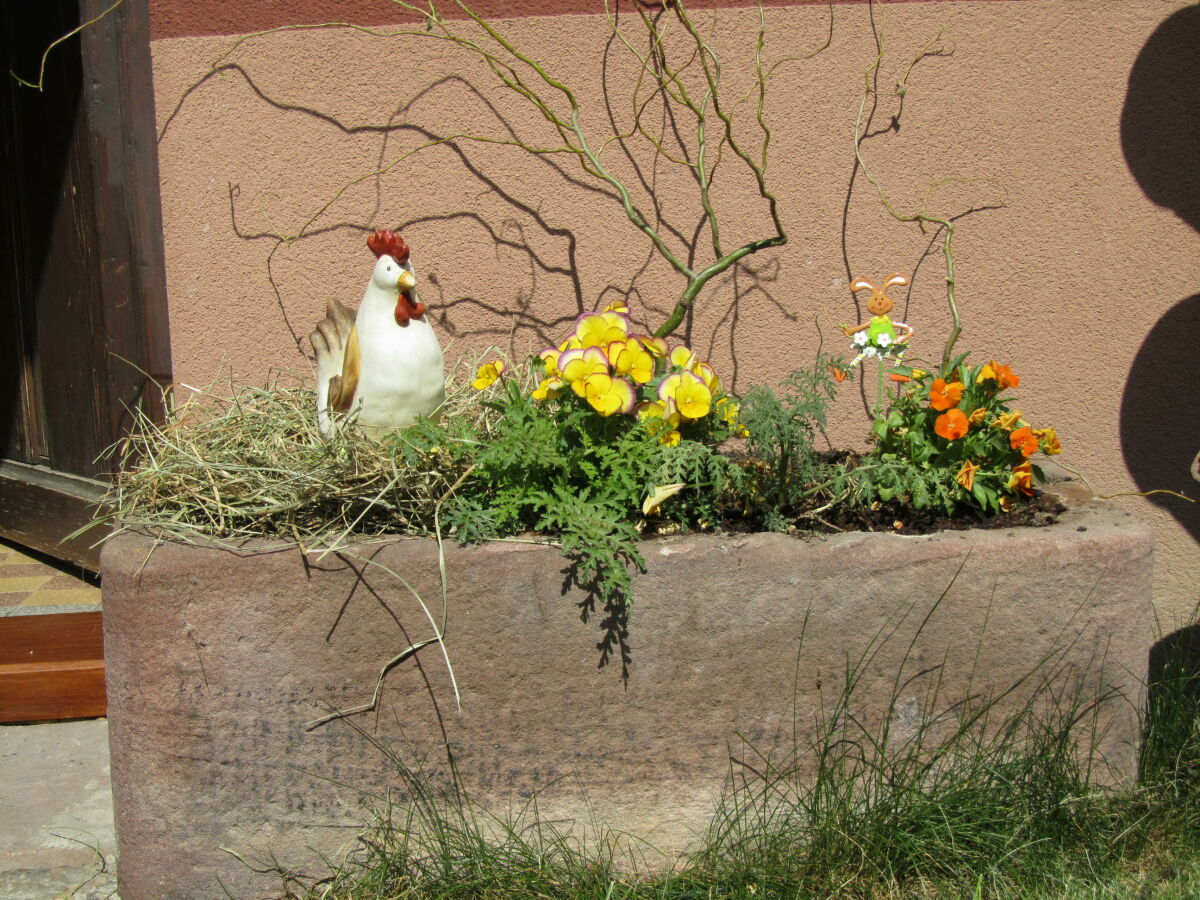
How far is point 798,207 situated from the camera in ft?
9.46

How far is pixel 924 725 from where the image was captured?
2023 mm

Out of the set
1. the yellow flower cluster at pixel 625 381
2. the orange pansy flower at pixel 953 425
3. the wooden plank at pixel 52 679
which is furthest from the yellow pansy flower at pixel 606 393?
the wooden plank at pixel 52 679

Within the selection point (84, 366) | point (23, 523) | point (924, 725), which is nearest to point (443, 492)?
point (924, 725)

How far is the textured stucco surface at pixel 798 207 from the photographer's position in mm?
2807

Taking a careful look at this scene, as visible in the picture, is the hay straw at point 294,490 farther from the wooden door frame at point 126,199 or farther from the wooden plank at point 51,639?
the wooden plank at point 51,639

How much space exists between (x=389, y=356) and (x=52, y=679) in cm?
153

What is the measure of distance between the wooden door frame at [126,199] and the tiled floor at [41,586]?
60 centimetres

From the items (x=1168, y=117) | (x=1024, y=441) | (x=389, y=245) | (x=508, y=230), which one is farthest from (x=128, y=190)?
(x=1168, y=117)

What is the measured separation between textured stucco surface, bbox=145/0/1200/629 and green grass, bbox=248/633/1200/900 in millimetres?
1086

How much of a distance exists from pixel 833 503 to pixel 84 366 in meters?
2.67

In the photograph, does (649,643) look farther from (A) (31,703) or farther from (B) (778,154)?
(A) (31,703)

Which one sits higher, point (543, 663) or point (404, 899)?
point (543, 663)

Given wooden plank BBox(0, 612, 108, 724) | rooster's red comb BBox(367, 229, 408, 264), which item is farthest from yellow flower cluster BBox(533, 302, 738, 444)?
wooden plank BBox(0, 612, 108, 724)

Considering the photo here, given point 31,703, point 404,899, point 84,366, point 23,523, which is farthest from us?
point 23,523
